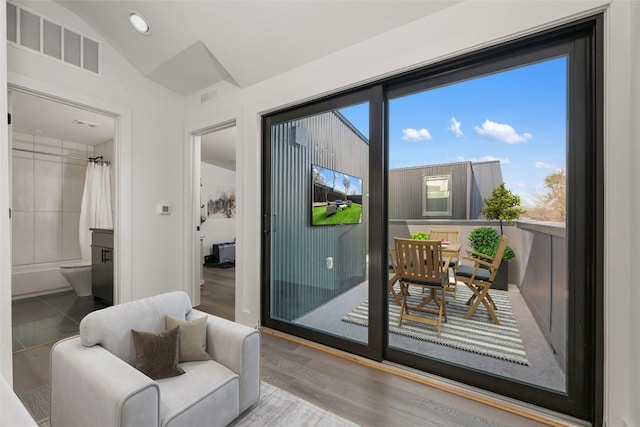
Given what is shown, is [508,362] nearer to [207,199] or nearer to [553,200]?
[553,200]

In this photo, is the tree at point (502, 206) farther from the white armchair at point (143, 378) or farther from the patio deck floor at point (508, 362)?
the white armchair at point (143, 378)

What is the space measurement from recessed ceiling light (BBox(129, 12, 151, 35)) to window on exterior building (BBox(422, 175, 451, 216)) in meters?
2.95

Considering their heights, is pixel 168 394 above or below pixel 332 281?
below

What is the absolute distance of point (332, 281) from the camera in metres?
2.68

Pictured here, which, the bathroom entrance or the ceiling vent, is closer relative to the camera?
the ceiling vent

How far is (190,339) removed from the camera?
1601 mm

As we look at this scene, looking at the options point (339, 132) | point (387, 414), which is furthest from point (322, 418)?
point (339, 132)

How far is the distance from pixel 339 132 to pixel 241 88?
1.30 m

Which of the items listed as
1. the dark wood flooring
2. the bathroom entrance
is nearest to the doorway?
the bathroom entrance

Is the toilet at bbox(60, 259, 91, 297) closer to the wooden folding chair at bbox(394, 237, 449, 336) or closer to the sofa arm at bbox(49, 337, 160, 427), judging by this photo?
the sofa arm at bbox(49, 337, 160, 427)

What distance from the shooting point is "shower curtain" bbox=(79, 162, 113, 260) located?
4.59m

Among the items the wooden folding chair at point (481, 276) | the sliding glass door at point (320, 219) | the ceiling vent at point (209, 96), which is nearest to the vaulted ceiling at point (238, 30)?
the ceiling vent at point (209, 96)
